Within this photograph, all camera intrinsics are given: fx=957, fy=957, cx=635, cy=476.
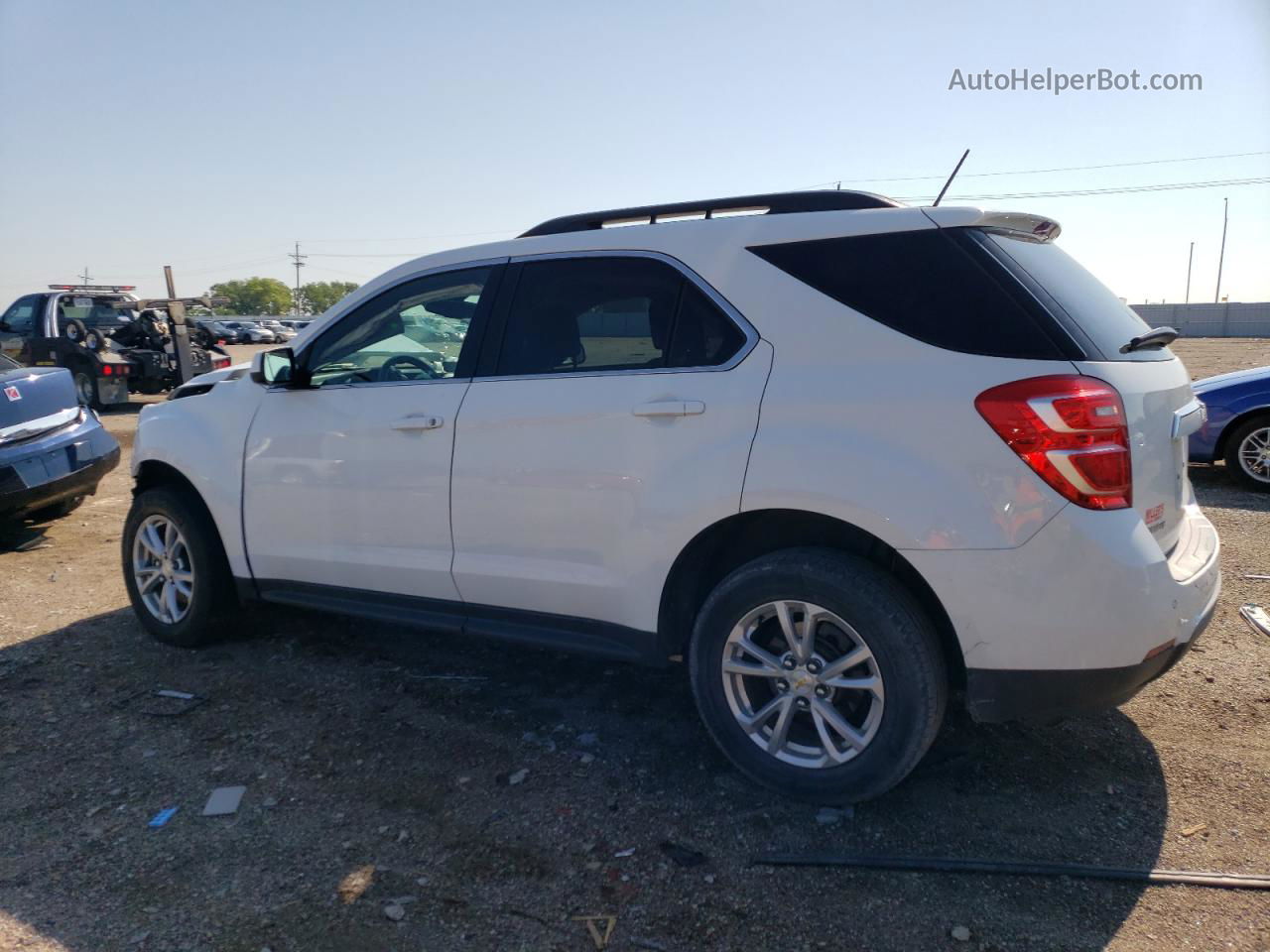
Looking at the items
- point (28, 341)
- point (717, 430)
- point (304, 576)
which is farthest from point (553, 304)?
point (28, 341)

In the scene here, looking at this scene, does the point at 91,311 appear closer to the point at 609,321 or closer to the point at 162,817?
the point at 162,817

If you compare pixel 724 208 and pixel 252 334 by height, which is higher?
pixel 724 208

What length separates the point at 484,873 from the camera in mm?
2916

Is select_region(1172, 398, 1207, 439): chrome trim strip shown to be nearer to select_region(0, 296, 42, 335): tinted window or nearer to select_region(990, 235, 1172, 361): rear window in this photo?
select_region(990, 235, 1172, 361): rear window

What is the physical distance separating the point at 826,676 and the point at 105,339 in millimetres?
16043

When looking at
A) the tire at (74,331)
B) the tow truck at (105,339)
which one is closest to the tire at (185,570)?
the tow truck at (105,339)

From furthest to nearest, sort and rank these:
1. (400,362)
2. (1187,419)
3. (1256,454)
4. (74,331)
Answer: (74,331) → (1256,454) → (400,362) → (1187,419)

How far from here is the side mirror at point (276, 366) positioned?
14.3 ft

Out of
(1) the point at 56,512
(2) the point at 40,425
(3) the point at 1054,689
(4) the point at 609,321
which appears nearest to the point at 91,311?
(1) the point at 56,512

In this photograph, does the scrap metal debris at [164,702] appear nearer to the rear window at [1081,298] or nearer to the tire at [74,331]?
the rear window at [1081,298]

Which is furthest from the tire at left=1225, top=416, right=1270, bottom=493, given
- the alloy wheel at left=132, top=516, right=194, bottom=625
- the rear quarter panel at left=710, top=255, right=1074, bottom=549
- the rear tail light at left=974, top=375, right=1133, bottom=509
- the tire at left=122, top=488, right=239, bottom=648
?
the alloy wheel at left=132, top=516, right=194, bottom=625

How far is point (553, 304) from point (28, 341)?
1497 centimetres

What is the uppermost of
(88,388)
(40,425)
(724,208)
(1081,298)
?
(724,208)

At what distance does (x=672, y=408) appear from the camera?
3.28m
